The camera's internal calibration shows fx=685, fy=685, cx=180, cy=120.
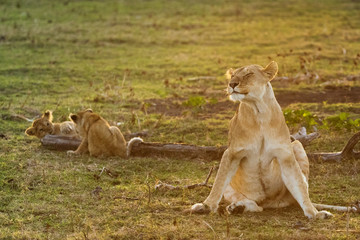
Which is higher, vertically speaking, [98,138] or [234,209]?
[234,209]

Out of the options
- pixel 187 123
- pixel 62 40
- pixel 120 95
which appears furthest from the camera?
pixel 62 40

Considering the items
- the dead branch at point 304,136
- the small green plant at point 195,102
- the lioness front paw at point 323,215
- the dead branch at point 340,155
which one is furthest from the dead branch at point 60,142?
the lioness front paw at point 323,215

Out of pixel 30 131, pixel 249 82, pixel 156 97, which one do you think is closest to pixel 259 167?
pixel 249 82

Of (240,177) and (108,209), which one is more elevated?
(240,177)

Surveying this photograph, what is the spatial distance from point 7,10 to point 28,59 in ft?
23.0

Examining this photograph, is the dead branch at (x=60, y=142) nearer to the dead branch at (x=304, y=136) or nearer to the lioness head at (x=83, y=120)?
the lioness head at (x=83, y=120)

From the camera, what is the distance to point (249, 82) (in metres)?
5.82

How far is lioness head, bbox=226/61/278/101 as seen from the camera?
5770mm

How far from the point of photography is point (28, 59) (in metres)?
16.8

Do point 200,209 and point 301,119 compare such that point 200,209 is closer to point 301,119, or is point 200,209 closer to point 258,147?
point 258,147

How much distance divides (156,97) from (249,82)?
25.1ft

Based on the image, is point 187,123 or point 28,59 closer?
point 187,123

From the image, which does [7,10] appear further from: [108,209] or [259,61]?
[108,209]

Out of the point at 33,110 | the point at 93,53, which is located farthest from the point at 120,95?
the point at 93,53
